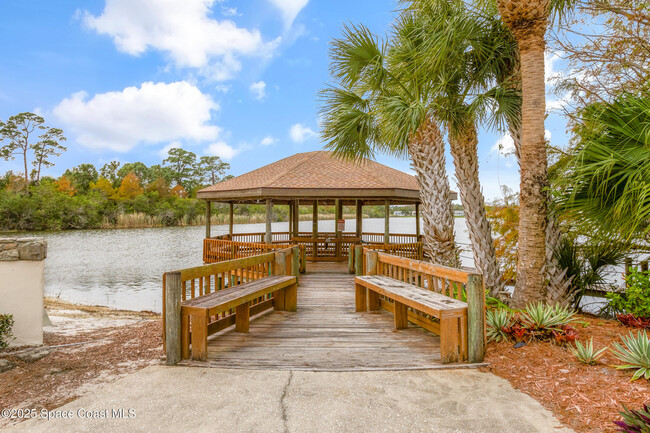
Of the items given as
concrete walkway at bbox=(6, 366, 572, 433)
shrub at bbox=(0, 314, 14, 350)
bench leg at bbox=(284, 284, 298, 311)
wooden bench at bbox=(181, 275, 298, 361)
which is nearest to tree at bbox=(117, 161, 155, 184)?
shrub at bbox=(0, 314, 14, 350)

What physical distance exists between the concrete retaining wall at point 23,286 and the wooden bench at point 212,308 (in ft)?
7.34

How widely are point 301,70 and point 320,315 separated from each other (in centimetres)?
2351

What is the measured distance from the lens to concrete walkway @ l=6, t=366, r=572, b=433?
96.5 inches

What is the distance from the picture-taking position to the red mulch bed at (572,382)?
2.47 m

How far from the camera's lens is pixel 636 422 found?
209cm

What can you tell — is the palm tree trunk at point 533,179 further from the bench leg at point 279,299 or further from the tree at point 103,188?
the tree at point 103,188

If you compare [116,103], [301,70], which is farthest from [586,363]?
[116,103]

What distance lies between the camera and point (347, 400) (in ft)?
9.24

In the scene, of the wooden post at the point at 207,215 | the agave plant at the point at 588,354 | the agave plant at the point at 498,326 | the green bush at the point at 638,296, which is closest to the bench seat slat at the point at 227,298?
the agave plant at the point at 498,326

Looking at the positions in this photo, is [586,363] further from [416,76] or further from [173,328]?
[416,76]

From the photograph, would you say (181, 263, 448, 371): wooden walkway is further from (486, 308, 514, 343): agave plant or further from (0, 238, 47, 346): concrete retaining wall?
(0, 238, 47, 346): concrete retaining wall

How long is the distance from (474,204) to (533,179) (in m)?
1.73

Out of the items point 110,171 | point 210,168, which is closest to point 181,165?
point 210,168

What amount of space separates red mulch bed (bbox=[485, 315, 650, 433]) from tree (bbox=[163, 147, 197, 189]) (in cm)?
7029
